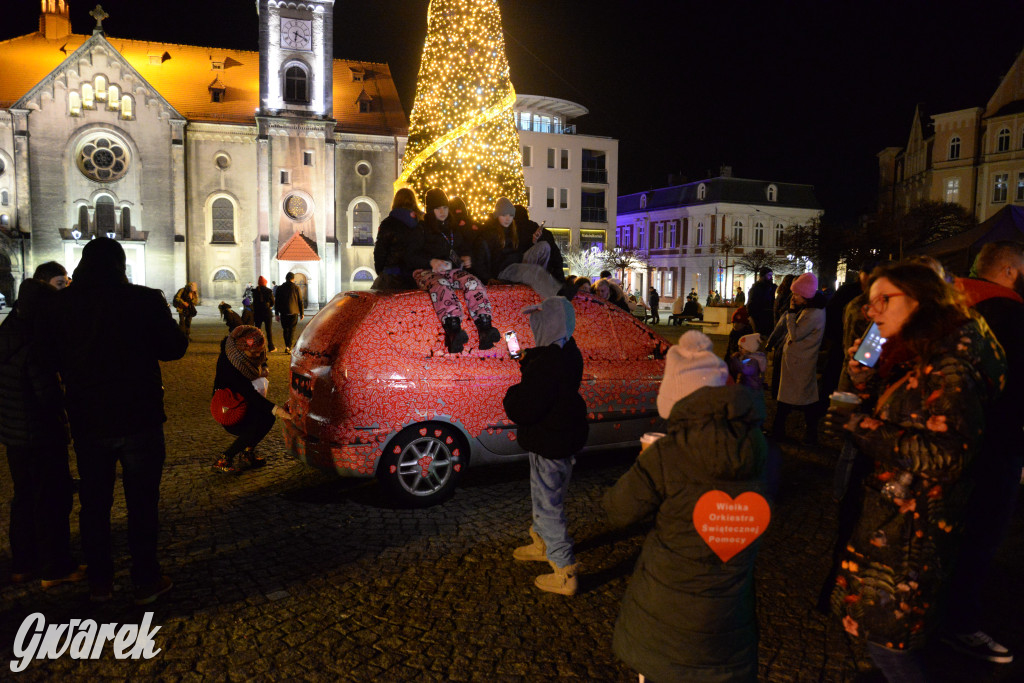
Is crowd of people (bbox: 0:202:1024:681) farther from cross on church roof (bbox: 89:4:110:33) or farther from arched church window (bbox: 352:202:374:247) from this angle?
cross on church roof (bbox: 89:4:110:33)

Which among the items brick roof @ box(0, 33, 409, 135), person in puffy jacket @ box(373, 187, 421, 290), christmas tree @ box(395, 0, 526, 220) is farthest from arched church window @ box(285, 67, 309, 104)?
person in puffy jacket @ box(373, 187, 421, 290)

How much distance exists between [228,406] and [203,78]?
43.6 m

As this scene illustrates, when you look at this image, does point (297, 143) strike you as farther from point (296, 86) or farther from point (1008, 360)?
point (1008, 360)

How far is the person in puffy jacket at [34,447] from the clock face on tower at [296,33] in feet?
134

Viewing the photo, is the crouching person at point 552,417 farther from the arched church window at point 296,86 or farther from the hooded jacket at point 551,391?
the arched church window at point 296,86

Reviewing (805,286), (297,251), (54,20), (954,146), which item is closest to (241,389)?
(805,286)

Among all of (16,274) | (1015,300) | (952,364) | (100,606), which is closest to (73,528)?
(100,606)

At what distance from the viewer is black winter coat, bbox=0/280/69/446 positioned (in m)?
4.03

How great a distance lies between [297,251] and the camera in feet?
129

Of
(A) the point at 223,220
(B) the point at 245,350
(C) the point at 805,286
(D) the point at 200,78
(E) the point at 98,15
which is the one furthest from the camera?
(D) the point at 200,78

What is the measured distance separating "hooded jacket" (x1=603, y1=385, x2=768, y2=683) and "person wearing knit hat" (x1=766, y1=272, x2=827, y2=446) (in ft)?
19.6

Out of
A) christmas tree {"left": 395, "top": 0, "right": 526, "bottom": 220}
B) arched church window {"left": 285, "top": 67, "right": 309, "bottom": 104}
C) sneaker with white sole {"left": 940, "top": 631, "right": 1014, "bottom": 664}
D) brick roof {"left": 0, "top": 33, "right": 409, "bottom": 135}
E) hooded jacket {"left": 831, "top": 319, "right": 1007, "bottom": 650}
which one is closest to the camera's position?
hooded jacket {"left": 831, "top": 319, "right": 1007, "bottom": 650}

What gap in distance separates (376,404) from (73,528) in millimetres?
2446

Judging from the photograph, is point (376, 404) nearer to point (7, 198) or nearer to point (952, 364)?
point (952, 364)
